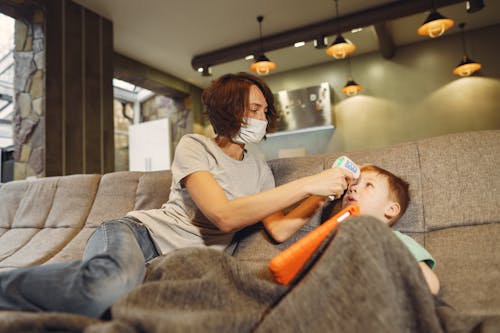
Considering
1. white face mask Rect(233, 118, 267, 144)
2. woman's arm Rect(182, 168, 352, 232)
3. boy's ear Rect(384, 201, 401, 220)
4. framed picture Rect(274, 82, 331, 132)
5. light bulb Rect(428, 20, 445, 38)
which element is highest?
light bulb Rect(428, 20, 445, 38)

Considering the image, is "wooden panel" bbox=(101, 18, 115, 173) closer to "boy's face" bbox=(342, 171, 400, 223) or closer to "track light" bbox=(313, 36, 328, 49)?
"track light" bbox=(313, 36, 328, 49)

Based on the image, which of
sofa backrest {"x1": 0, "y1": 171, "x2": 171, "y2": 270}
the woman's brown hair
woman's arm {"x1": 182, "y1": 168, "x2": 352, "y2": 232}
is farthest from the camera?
sofa backrest {"x1": 0, "y1": 171, "x2": 171, "y2": 270}

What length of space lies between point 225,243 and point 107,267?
1.96 feet

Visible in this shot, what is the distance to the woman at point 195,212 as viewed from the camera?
0.88m

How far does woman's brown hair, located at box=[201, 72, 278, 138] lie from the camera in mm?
1464

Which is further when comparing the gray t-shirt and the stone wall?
the stone wall

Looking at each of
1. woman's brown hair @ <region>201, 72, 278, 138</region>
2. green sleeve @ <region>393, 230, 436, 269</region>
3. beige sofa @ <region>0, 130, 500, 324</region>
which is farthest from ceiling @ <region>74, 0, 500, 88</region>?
green sleeve @ <region>393, 230, 436, 269</region>

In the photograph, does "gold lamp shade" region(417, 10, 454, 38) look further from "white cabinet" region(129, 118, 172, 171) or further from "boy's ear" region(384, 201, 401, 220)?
"white cabinet" region(129, 118, 172, 171)

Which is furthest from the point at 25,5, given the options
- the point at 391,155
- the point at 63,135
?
the point at 391,155

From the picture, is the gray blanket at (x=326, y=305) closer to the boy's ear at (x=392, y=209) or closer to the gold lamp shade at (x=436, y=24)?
the boy's ear at (x=392, y=209)

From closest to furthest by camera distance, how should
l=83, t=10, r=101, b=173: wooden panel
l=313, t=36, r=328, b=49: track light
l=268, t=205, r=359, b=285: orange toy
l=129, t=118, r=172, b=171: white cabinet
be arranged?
l=268, t=205, r=359, b=285: orange toy, l=83, t=10, r=101, b=173: wooden panel, l=313, t=36, r=328, b=49: track light, l=129, t=118, r=172, b=171: white cabinet

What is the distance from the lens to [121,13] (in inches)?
172

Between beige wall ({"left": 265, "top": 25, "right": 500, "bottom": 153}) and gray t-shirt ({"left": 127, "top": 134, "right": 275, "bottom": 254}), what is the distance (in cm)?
495

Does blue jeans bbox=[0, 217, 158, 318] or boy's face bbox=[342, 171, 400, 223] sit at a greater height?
boy's face bbox=[342, 171, 400, 223]
